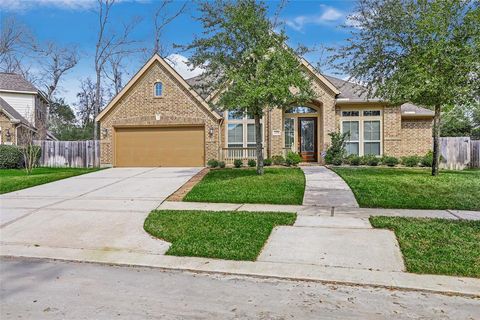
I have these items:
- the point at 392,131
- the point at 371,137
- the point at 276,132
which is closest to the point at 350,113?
the point at 371,137

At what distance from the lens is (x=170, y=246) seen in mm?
5840

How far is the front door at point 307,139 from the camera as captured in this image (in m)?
19.1

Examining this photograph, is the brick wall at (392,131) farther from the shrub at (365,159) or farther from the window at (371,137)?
the shrub at (365,159)

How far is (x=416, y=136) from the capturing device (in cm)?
1878

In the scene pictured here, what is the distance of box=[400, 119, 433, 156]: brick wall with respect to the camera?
1859 cm

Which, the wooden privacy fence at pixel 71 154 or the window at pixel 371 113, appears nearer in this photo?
the window at pixel 371 113

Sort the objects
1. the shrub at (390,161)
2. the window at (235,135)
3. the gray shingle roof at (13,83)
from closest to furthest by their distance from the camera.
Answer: the shrub at (390,161)
the window at (235,135)
the gray shingle roof at (13,83)

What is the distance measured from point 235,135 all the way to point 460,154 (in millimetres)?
11179

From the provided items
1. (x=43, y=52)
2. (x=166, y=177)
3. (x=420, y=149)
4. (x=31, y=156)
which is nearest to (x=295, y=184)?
(x=166, y=177)

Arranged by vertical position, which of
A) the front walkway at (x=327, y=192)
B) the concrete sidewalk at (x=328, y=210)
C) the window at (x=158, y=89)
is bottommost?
the concrete sidewalk at (x=328, y=210)

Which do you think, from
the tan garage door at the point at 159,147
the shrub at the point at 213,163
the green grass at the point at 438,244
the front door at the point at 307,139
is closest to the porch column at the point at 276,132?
the front door at the point at 307,139

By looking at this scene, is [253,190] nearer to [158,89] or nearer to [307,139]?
[307,139]

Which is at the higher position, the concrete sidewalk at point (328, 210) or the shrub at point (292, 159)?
the shrub at point (292, 159)

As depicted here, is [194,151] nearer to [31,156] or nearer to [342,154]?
[342,154]
